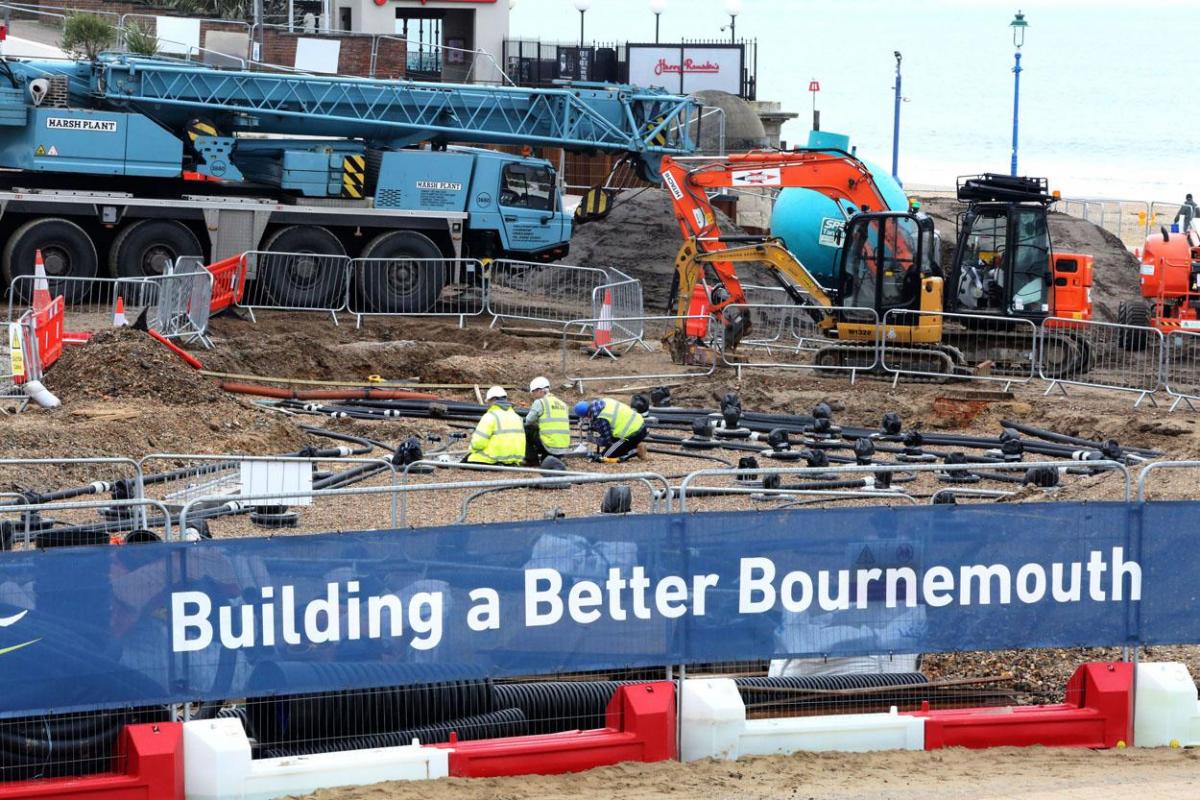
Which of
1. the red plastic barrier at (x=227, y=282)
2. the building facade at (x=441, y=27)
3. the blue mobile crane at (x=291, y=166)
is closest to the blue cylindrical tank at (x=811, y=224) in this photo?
the blue mobile crane at (x=291, y=166)

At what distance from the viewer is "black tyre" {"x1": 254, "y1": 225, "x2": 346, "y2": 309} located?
2745 centimetres

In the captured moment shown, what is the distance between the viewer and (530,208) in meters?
29.8

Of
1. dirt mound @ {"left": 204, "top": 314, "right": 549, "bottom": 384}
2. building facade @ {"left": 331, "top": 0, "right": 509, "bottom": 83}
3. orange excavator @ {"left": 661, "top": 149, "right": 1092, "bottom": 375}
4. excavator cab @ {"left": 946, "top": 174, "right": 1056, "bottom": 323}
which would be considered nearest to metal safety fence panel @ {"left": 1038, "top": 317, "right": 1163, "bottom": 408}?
orange excavator @ {"left": 661, "top": 149, "right": 1092, "bottom": 375}

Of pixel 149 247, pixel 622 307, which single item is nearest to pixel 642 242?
pixel 622 307

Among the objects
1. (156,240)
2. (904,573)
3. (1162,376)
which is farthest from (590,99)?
(904,573)

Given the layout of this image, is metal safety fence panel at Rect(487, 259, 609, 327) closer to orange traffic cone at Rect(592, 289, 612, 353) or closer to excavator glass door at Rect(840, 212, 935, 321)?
orange traffic cone at Rect(592, 289, 612, 353)

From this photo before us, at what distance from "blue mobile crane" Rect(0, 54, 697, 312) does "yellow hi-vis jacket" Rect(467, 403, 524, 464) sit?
12.5 m

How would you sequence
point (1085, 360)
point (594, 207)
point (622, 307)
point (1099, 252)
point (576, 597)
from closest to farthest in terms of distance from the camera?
point (576, 597), point (1085, 360), point (622, 307), point (594, 207), point (1099, 252)

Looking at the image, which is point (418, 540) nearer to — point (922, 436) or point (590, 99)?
point (922, 436)

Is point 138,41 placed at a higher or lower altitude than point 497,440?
higher

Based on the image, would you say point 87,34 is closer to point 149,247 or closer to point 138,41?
point 138,41

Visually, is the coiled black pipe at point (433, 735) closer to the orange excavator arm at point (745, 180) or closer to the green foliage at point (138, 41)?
the orange excavator arm at point (745, 180)

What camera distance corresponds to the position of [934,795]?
861 centimetres

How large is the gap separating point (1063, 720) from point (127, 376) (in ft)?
40.6
